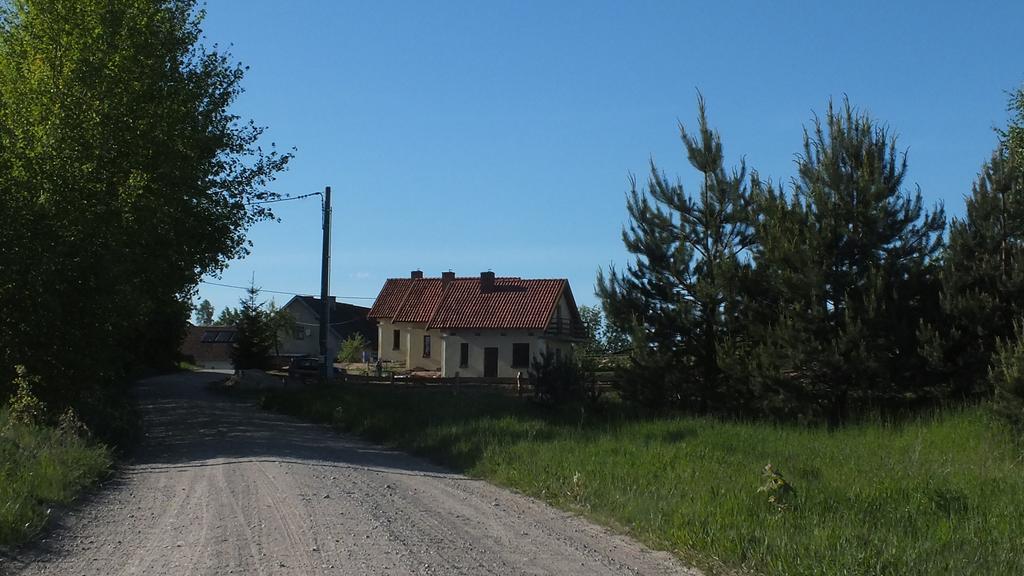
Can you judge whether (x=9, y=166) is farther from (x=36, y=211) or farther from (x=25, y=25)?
(x=25, y=25)

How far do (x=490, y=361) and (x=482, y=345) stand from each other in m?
1.03

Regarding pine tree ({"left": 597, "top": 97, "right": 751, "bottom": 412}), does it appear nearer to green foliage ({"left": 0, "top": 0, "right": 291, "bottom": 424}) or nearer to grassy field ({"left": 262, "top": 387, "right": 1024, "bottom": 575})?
grassy field ({"left": 262, "top": 387, "right": 1024, "bottom": 575})

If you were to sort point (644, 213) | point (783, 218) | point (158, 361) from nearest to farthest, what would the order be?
point (783, 218), point (644, 213), point (158, 361)

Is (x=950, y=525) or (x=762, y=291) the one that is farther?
(x=762, y=291)

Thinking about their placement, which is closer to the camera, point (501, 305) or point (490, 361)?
point (490, 361)

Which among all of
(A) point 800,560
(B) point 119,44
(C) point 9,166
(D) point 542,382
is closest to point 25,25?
(B) point 119,44

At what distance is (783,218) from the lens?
20.8m

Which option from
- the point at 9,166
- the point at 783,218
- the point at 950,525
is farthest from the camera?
the point at 783,218

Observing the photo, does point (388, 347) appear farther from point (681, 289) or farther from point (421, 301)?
point (681, 289)

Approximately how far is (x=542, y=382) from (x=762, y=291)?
18.7 ft

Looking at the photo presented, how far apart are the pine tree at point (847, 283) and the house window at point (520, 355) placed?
1357 inches

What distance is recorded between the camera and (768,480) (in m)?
10.6

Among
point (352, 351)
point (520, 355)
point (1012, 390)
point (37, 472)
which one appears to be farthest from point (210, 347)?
point (1012, 390)

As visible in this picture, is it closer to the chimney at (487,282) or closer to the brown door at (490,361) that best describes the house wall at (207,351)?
the chimney at (487,282)
